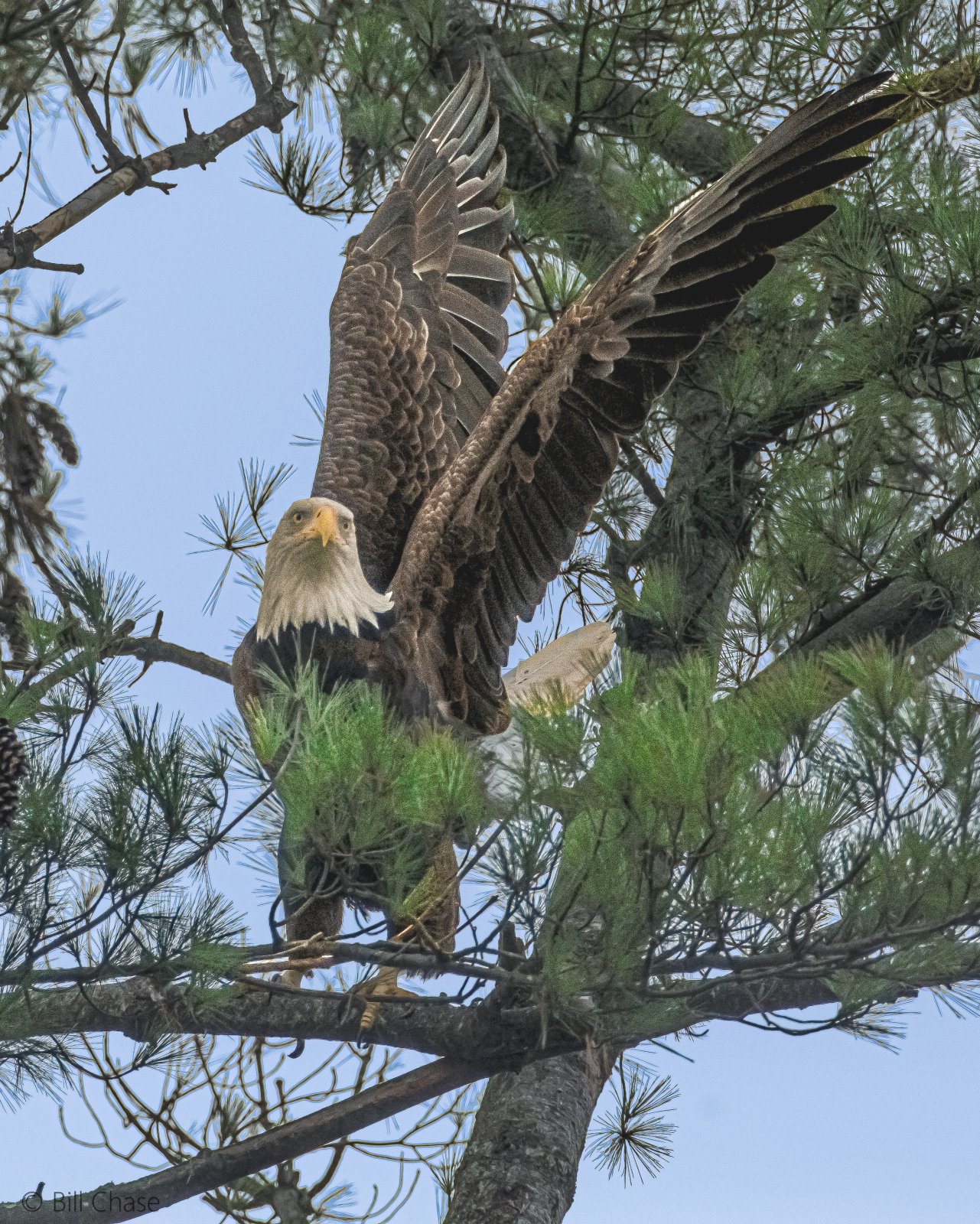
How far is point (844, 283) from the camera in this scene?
281 cm

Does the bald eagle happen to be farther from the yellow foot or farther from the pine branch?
the pine branch

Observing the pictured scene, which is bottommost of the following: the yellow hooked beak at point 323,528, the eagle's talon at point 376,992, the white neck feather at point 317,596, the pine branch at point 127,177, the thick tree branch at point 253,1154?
the thick tree branch at point 253,1154

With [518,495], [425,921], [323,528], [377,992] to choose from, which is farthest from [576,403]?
[377,992]

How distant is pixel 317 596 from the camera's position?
229 centimetres

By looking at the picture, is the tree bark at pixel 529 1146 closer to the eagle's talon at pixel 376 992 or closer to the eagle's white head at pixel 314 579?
the eagle's talon at pixel 376 992

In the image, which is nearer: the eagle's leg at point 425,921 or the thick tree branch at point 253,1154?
the eagle's leg at point 425,921

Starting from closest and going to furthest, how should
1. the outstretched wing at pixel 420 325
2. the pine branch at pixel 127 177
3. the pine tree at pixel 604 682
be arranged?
the pine tree at pixel 604 682, the pine branch at pixel 127 177, the outstretched wing at pixel 420 325

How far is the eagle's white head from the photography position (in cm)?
228

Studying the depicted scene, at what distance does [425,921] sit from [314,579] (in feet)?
1.65

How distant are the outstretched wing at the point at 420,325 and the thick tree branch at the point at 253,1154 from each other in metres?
0.95

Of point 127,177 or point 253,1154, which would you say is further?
point 127,177

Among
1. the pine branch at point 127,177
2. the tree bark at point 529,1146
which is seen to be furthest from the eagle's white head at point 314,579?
the tree bark at point 529,1146

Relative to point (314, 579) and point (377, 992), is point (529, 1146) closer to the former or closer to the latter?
point (377, 992)

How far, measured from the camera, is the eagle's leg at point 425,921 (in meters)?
1.75
